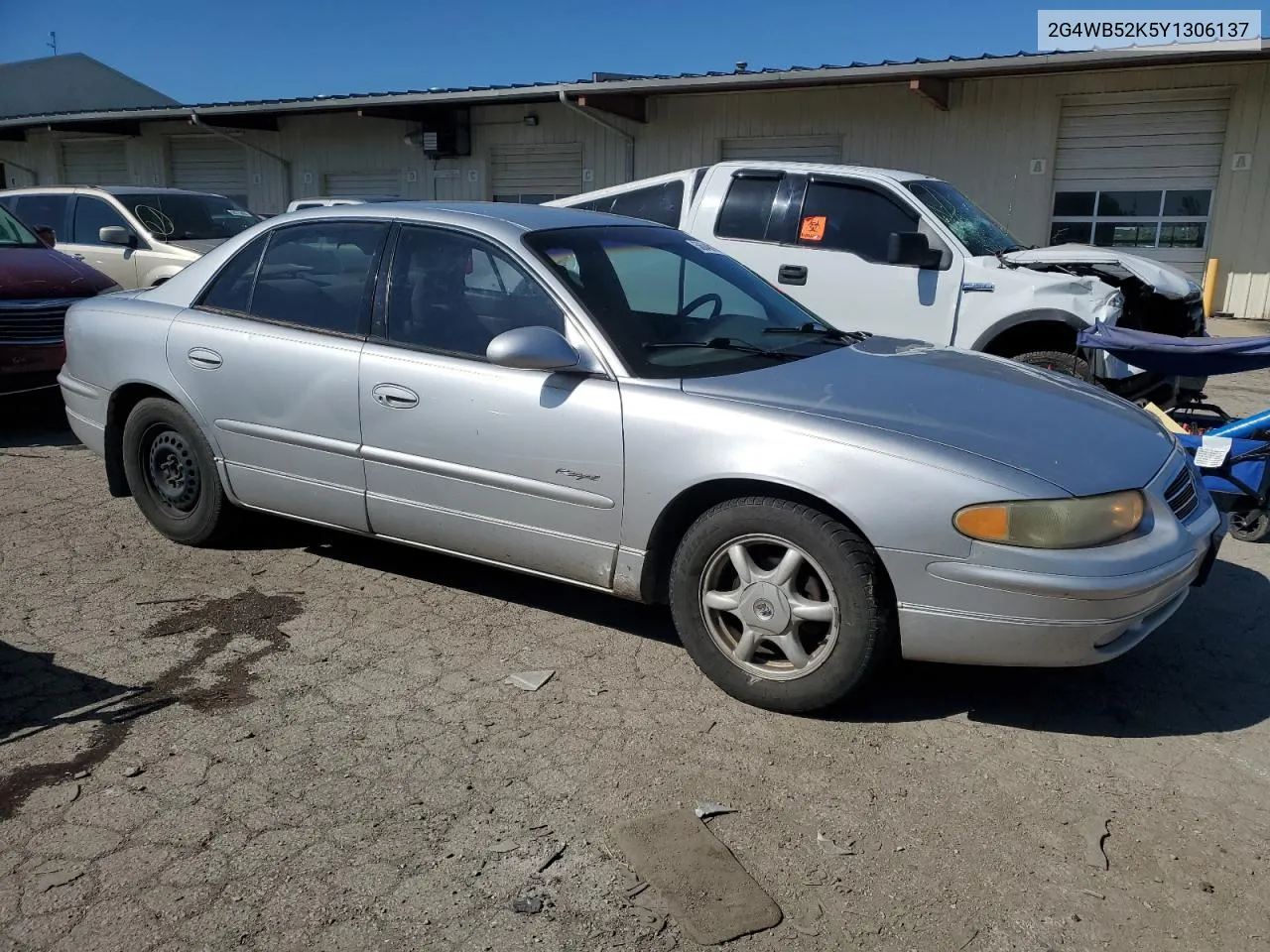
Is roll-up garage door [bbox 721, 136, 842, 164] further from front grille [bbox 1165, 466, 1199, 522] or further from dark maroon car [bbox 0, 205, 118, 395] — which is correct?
front grille [bbox 1165, 466, 1199, 522]

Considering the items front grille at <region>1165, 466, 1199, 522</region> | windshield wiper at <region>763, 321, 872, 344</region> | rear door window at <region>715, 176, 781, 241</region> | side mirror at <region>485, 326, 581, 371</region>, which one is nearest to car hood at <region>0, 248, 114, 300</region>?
rear door window at <region>715, 176, 781, 241</region>

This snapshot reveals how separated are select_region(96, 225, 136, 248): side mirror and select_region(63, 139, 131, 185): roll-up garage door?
53.5 feet

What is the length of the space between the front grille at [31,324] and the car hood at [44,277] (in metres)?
0.16

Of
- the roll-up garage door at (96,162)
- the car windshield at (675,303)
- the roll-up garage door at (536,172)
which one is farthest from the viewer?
the roll-up garage door at (96,162)

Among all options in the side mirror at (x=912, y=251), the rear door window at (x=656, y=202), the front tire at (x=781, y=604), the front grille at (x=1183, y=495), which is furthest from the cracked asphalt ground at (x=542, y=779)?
the rear door window at (x=656, y=202)

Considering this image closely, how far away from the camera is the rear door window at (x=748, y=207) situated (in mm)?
7840

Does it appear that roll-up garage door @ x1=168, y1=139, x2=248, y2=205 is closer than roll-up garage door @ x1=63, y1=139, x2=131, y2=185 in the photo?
Yes

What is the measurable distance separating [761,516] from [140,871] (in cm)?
197

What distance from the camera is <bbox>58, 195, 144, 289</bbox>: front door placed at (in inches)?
412

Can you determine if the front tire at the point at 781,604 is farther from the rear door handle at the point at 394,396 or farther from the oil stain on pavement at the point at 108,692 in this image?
the oil stain on pavement at the point at 108,692

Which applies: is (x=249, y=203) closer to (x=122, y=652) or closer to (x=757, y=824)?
(x=122, y=652)

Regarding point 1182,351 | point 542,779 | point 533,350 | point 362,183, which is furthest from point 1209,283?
point 362,183

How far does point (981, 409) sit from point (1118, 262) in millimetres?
4696

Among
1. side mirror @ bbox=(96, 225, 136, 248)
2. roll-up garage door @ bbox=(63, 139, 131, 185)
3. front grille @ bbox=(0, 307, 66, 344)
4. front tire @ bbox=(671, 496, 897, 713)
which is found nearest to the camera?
front tire @ bbox=(671, 496, 897, 713)
